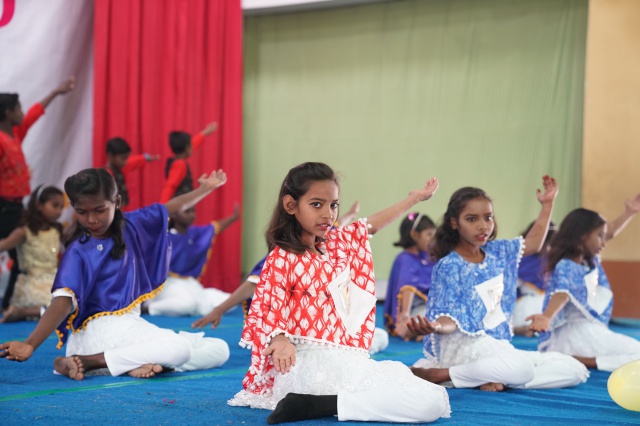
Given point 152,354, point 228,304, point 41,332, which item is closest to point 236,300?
point 228,304

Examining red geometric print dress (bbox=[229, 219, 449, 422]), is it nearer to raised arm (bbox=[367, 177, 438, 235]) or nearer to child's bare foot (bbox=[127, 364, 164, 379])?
raised arm (bbox=[367, 177, 438, 235])

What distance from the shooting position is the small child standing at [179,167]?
236 inches

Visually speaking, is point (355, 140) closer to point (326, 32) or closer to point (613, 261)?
point (326, 32)

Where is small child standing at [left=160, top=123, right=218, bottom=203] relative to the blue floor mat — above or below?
above

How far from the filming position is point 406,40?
691 centimetres

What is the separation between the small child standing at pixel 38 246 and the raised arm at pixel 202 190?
2.10 meters

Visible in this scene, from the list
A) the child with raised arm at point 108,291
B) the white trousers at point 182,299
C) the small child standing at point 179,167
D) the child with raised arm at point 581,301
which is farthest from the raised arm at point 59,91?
the child with raised arm at point 581,301

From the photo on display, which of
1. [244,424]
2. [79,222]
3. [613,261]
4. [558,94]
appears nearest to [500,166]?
[558,94]

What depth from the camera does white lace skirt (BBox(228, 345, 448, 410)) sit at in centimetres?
226

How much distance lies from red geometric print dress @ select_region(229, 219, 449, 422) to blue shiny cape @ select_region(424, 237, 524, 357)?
0.62 metres

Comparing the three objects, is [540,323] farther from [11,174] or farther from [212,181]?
[11,174]

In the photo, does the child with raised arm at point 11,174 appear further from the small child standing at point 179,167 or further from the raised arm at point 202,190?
the raised arm at point 202,190

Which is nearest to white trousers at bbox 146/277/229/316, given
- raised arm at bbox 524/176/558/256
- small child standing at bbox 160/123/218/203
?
small child standing at bbox 160/123/218/203

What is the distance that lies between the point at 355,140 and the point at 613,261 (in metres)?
2.49
